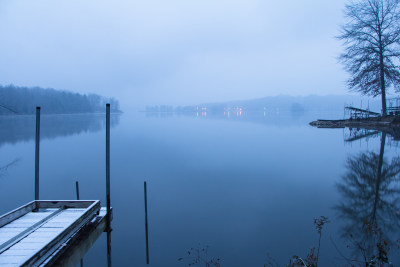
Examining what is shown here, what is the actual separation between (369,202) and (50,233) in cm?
966

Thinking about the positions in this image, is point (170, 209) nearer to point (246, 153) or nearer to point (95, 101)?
point (246, 153)

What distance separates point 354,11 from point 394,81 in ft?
31.4

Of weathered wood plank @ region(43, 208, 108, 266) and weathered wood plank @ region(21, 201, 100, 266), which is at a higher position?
weathered wood plank @ region(21, 201, 100, 266)

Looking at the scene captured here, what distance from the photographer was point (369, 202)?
861 cm

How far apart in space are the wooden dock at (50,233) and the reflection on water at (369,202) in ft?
18.8

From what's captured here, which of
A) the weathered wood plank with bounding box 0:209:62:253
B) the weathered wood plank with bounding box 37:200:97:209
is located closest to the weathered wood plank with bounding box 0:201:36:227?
the weathered wood plank with bounding box 37:200:97:209

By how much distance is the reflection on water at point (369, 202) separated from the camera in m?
6.29

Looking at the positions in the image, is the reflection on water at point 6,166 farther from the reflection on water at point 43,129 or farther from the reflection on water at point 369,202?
the reflection on water at point 369,202

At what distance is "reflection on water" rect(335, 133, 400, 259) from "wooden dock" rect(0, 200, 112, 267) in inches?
225

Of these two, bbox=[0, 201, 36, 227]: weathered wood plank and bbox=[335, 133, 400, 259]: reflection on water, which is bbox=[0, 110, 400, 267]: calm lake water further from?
bbox=[0, 201, 36, 227]: weathered wood plank

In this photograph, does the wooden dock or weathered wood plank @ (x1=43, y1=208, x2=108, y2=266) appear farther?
weathered wood plank @ (x1=43, y1=208, x2=108, y2=266)

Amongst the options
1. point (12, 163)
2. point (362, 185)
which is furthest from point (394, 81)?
point (12, 163)

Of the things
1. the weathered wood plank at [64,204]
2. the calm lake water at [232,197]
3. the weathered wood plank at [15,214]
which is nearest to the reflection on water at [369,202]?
the calm lake water at [232,197]

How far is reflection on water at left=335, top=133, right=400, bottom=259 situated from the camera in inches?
248
